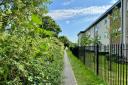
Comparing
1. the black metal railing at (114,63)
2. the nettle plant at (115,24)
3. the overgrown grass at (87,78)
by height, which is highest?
the nettle plant at (115,24)

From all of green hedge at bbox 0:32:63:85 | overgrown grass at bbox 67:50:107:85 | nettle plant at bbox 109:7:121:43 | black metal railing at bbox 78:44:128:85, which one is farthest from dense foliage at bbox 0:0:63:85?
nettle plant at bbox 109:7:121:43

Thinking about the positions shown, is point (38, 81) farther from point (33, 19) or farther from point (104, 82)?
point (104, 82)

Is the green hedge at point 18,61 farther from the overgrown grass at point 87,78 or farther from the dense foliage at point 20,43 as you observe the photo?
the overgrown grass at point 87,78

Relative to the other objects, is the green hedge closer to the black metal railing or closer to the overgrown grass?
the black metal railing

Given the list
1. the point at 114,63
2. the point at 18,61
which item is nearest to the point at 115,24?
the point at 114,63

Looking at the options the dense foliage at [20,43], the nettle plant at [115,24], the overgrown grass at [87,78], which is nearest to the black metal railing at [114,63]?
the overgrown grass at [87,78]

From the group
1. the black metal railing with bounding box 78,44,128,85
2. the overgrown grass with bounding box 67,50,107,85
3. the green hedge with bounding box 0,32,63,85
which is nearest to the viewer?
the green hedge with bounding box 0,32,63,85

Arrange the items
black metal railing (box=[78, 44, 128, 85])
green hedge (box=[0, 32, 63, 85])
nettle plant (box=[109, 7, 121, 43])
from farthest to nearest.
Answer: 1. nettle plant (box=[109, 7, 121, 43])
2. black metal railing (box=[78, 44, 128, 85])
3. green hedge (box=[0, 32, 63, 85])

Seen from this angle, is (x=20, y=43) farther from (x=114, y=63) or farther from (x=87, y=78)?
(x=87, y=78)

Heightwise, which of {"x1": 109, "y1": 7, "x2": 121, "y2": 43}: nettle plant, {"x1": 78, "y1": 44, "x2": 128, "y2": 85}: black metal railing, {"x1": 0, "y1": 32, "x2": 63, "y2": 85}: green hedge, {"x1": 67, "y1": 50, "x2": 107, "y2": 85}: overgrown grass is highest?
{"x1": 109, "y1": 7, "x2": 121, "y2": 43}: nettle plant

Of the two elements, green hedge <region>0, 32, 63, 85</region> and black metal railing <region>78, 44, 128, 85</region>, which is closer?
green hedge <region>0, 32, 63, 85</region>

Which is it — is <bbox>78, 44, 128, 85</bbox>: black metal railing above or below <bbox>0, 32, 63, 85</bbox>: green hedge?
below

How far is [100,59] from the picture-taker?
1892 cm

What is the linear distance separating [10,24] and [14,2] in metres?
0.36
